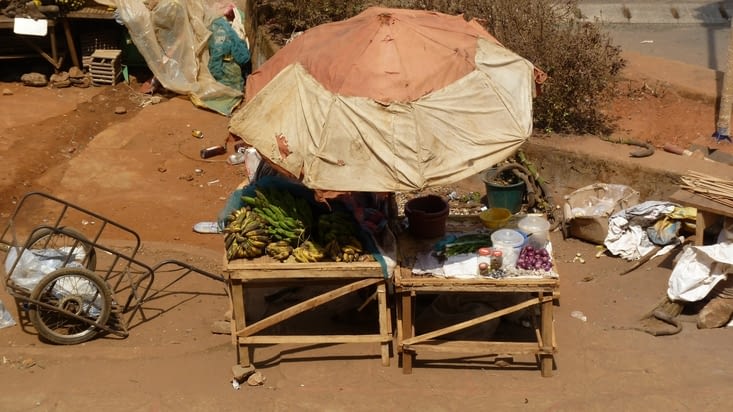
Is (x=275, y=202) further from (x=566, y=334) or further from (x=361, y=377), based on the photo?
(x=566, y=334)

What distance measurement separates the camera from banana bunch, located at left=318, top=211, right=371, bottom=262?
6.55 meters

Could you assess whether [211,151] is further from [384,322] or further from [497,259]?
[497,259]

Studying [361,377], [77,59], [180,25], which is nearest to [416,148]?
[361,377]

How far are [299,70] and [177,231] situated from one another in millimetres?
3569

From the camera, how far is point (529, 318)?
7.52 m

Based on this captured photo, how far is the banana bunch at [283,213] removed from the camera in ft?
21.8

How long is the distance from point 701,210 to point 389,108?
10.4 feet

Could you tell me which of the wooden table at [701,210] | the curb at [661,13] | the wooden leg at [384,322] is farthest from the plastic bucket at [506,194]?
the curb at [661,13]

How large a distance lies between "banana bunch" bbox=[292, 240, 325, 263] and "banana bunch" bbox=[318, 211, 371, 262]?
0.19 feet

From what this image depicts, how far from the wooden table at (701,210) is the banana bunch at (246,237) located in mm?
3724

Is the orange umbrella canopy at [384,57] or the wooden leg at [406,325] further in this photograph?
the wooden leg at [406,325]

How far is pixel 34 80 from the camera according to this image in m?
13.6

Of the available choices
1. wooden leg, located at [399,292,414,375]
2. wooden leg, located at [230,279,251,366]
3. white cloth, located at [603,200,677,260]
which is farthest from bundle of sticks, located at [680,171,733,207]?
wooden leg, located at [230,279,251,366]

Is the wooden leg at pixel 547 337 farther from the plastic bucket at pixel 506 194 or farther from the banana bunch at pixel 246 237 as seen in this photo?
the plastic bucket at pixel 506 194
